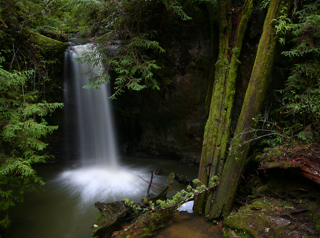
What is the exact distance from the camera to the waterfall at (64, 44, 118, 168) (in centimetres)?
701

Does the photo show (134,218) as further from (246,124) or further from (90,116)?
(90,116)

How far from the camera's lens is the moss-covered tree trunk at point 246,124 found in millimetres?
3648

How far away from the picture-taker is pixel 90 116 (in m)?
7.77

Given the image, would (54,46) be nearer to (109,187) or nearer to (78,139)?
(78,139)

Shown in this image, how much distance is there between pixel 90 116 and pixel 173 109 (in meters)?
3.36

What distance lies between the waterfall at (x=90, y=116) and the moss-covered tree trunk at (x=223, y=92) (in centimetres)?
441

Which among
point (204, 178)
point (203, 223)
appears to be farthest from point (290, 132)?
point (203, 223)

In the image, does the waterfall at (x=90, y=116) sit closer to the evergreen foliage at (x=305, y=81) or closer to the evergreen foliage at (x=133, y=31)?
the evergreen foliage at (x=133, y=31)

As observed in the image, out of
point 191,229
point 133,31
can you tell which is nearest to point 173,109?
point 133,31

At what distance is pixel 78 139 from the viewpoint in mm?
8328

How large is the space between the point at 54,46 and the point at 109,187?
4894mm

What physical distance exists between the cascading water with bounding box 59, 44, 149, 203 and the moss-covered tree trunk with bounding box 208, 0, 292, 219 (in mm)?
2616

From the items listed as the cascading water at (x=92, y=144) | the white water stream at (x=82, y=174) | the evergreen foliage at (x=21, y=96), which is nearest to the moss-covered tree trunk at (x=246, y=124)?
the white water stream at (x=82, y=174)

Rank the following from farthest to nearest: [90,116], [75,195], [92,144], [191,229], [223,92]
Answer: [92,144]
[90,116]
[75,195]
[223,92]
[191,229]
